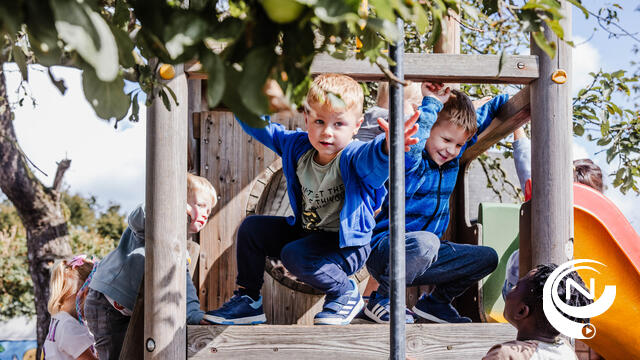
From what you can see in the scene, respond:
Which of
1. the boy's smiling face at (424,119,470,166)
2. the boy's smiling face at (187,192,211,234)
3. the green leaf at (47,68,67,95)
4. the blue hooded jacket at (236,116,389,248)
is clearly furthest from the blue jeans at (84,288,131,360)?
the green leaf at (47,68,67,95)

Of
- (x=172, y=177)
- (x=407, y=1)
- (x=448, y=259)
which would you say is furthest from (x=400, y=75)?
(x=448, y=259)

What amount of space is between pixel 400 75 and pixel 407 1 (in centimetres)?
39

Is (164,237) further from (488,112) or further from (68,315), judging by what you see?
(68,315)

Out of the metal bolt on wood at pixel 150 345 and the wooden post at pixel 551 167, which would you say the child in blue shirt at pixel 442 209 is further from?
the metal bolt on wood at pixel 150 345

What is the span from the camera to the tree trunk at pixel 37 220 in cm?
720

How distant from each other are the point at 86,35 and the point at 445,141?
2.51 metres

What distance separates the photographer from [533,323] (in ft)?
7.66

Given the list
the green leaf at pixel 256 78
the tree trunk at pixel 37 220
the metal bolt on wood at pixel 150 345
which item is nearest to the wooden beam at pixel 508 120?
the metal bolt on wood at pixel 150 345

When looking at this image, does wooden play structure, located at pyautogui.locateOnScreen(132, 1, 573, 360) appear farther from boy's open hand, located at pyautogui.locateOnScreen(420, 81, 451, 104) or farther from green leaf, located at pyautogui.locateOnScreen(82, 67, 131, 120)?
green leaf, located at pyautogui.locateOnScreen(82, 67, 131, 120)

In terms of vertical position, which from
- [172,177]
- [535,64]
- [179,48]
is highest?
[535,64]

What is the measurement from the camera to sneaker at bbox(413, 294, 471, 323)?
127 inches

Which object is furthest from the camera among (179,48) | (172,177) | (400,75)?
(172,177)

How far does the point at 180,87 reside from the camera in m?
2.54

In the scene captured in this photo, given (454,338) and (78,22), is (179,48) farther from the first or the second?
(454,338)
